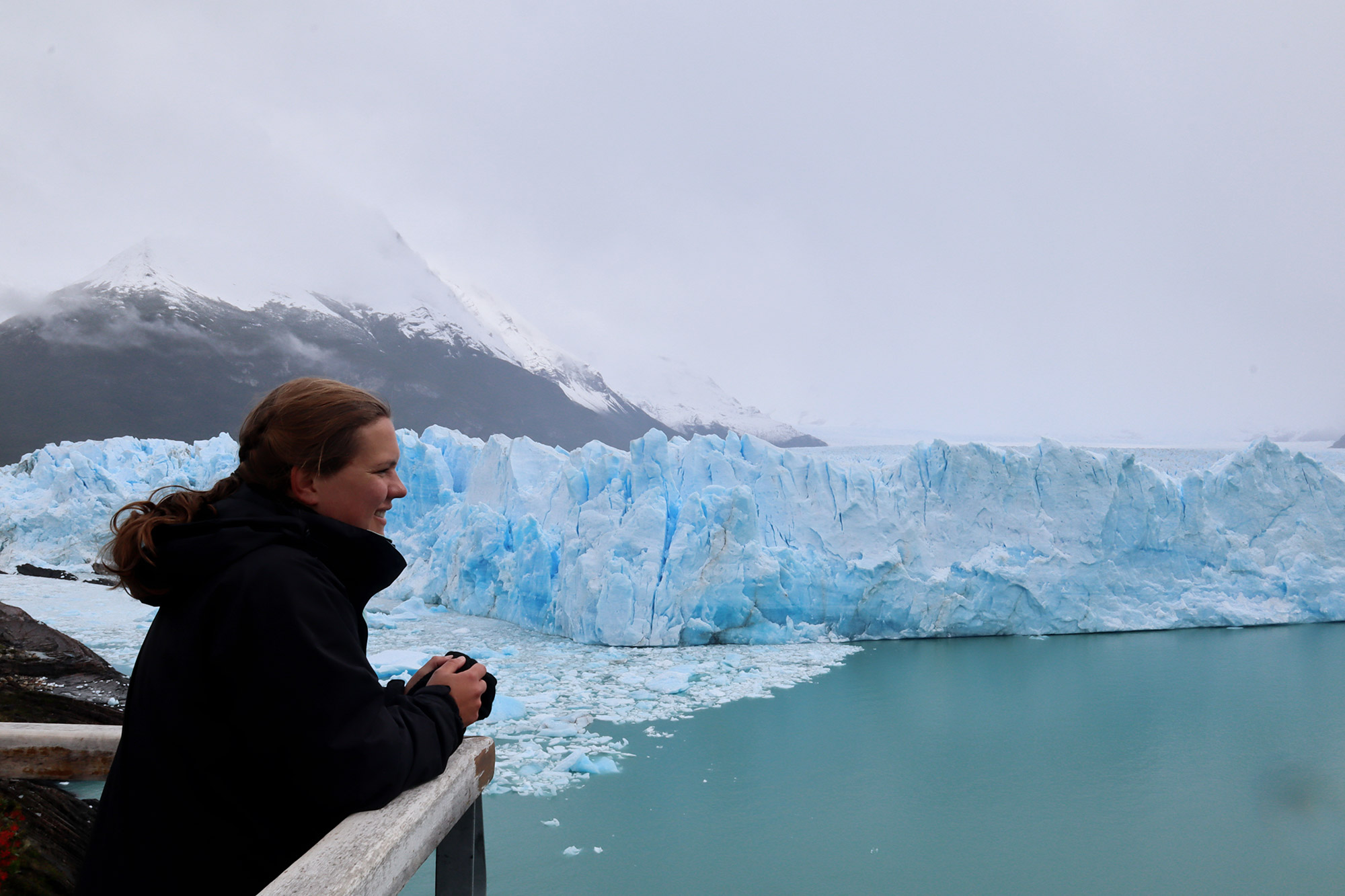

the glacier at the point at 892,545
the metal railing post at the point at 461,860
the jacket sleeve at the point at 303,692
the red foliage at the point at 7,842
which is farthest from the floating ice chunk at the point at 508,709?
the jacket sleeve at the point at 303,692

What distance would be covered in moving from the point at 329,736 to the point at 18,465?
2045cm

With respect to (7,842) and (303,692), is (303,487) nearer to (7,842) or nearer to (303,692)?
(303,692)

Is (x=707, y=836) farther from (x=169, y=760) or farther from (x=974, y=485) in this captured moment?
(x=974, y=485)

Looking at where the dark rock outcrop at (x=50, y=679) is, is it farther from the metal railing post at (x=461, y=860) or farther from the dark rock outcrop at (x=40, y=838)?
the metal railing post at (x=461, y=860)

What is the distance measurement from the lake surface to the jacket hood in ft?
9.38

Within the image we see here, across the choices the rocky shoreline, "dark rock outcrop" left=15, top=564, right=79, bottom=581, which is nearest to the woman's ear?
the rocky shoreline

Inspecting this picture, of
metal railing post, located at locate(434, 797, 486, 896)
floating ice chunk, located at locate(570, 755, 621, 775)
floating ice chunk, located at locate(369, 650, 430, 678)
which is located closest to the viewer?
metal railing post, located at locate(434, 797, 486, 896)

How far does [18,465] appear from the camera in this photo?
15984 millimetres

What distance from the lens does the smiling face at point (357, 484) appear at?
80cm

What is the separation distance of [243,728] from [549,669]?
637 cm

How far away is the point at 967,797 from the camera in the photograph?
4234 millimetres

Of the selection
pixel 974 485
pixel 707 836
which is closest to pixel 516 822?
pixel 707 836

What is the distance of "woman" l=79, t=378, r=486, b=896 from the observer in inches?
24.4

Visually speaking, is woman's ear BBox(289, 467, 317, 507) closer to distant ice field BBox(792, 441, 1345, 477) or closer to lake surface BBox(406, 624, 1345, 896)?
lake surface BBox(406, 624, 1345, 896)
